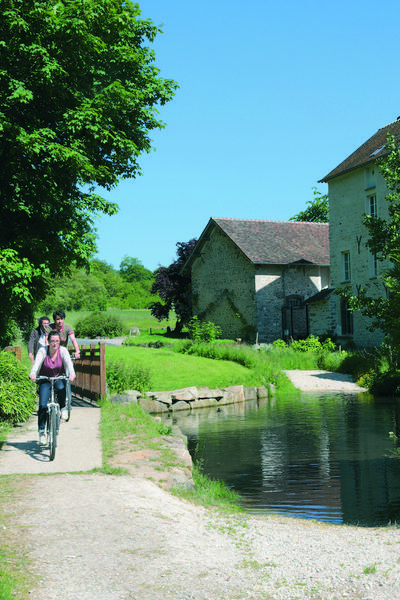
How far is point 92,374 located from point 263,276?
867 inches

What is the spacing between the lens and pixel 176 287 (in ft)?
149

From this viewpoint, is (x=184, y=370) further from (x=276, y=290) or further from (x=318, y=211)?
(x=318, y=211)

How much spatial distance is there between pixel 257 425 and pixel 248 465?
15.8ft

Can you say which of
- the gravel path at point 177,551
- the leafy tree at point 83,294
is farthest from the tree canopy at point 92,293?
the gravel path at point 177,551

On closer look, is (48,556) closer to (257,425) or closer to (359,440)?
(359,440)

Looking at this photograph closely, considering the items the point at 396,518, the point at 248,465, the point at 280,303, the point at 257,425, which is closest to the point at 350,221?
the point at 280,303

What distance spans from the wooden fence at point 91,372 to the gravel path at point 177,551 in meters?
7.44

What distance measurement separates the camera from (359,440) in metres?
13.5

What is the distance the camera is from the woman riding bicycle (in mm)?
9086

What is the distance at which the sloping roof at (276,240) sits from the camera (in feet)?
121

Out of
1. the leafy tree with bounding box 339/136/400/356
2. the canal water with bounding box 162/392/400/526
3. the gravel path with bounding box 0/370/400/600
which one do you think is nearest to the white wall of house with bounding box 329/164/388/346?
the canal water with bounding box 162/392/400/526

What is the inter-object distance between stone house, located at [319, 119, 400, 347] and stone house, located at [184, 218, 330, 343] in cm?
182

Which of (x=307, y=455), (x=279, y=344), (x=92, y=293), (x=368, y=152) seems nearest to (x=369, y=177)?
(x=368, y=152)

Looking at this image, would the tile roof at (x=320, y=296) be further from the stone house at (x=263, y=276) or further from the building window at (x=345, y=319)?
the building window at (x=345, y=319)
